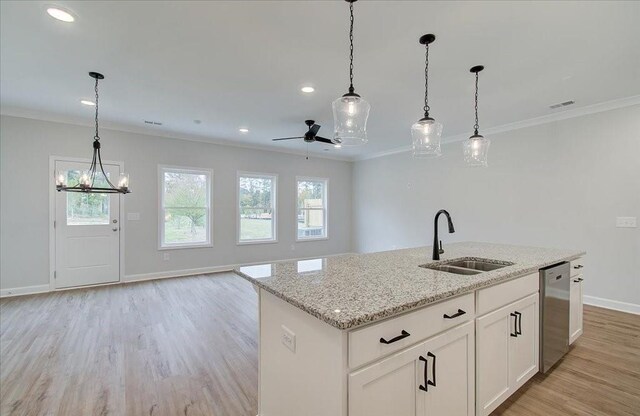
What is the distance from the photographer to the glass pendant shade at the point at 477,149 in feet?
9.68

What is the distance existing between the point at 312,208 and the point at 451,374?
6172mm

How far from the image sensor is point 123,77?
3182 millimetres

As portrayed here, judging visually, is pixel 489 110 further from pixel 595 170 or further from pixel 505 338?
pixel 505 338

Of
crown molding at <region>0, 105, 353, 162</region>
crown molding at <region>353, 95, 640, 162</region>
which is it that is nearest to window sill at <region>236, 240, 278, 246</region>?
crown molding at <region>0, 105, 353, 162</region>

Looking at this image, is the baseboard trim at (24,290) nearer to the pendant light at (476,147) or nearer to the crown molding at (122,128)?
the crown molding at (122,128)

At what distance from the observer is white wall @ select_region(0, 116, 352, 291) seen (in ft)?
14.3

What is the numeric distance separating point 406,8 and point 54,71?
3548 millimetres

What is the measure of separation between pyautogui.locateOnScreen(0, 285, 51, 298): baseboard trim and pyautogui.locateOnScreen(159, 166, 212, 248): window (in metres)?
1.72

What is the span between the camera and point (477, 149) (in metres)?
2.96

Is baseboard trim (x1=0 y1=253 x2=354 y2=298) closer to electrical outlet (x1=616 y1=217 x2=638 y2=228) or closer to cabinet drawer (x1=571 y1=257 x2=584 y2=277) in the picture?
cabinet drawer (x1=571 y1=257 x2=584 y2=277)

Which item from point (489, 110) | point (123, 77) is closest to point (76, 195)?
point (123, 77)

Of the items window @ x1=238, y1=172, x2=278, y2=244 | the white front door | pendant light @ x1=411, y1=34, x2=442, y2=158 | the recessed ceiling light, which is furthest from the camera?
window @ x1=238, y1=172, x2=278, y2=244

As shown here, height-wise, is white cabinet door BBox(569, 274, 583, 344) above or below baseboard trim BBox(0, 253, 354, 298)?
above

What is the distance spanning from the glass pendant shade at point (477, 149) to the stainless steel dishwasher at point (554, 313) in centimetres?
120
